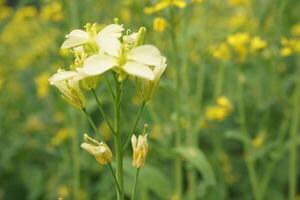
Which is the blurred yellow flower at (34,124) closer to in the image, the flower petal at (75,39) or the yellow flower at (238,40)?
the yellow flower at (238,40)

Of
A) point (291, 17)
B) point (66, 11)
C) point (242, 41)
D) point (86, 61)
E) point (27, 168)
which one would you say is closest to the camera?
point (86, 61)

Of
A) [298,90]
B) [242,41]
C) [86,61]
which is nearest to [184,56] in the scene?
[242,41]

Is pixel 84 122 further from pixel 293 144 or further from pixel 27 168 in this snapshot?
pixel 293 144

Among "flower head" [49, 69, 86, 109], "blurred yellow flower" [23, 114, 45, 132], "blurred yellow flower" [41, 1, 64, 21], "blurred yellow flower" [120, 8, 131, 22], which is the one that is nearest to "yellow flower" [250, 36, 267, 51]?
"blurred yellow flower" [41, 1, 64, 21]

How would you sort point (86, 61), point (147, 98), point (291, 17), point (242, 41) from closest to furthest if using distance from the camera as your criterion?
point (86, 61), point (147, 98), point (242, 41), point (291, 17)

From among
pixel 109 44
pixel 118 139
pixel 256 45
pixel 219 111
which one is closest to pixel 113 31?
pixel 109 44

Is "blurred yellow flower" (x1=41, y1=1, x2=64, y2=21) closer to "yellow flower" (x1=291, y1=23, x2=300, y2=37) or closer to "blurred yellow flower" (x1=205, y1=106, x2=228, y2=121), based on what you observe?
"blurred yellow flower" (x1=205, y1=106, x2=228, y2=121)

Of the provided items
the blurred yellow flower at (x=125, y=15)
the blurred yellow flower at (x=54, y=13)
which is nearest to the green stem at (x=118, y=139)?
the blurred yellow flower at (x=54, y=13)
